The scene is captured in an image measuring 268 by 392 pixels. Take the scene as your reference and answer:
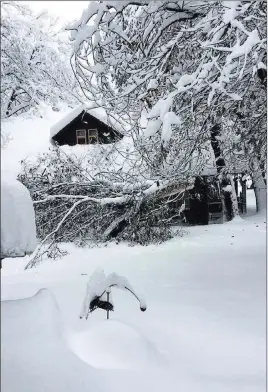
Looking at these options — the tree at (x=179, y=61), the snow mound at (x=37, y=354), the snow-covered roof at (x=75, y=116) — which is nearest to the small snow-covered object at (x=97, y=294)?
the snow mound at (x=37, y=354)

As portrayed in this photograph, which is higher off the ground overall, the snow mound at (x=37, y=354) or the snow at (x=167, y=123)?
the snow at (x=167, y=123)

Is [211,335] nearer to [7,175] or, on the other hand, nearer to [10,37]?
[7,175]

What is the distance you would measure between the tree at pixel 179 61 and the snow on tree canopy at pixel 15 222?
2.34ft

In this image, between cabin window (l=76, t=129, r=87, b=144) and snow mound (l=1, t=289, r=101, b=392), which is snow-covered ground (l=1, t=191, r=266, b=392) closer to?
snow mound (l=1, t=289, r=101, b=392)

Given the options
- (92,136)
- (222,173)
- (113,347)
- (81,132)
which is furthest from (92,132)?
(113,347)

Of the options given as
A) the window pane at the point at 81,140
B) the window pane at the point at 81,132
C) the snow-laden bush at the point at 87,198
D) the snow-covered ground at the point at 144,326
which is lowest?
the snow-covered ground at the point at 144,326

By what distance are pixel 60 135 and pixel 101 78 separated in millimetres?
904

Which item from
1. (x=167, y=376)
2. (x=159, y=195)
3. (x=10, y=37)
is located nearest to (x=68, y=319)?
(x=167, y=376)

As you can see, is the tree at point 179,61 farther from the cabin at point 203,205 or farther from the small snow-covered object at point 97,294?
the cabin at point 203,205

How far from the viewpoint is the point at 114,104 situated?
1545 mm

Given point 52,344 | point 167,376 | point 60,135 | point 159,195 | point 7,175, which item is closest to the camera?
point 7,175

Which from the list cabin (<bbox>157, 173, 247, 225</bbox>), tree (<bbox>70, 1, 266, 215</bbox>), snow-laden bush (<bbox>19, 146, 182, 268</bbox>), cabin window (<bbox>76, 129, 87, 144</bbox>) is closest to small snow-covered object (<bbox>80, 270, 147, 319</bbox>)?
tree (<bbox>70, 1, 266, 215</bbox>)

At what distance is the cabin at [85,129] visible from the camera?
206 cm

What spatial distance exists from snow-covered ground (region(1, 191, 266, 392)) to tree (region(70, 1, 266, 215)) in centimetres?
65
